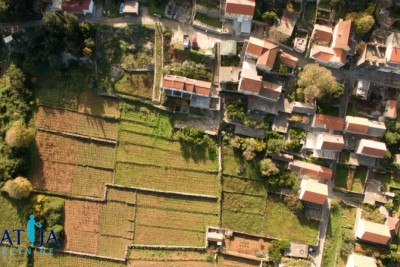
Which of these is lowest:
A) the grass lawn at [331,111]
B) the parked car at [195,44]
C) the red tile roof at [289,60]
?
the grass lawn at [331,111]

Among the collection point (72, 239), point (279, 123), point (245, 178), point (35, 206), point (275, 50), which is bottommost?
point (72, 239)

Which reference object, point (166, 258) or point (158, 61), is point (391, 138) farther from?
point (166, 258)

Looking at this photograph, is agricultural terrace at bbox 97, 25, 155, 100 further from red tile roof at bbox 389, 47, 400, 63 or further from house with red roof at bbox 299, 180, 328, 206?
red tile roof at bbox 389, 47, 400, 63

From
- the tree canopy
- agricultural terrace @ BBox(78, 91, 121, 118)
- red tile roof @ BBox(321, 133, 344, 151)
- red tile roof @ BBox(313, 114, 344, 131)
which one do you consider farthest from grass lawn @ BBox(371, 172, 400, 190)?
agricultural terrace @ BBox(78, 91, 121, 118)

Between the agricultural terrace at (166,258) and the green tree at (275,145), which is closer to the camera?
the green tree at (275,145)

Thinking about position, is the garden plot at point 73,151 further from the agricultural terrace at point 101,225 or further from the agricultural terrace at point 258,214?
the agricultural terrace at point 258,214

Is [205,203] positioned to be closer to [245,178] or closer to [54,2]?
[245,178]

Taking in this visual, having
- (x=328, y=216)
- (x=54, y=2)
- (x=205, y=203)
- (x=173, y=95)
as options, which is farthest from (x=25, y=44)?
(x=328, y=216)

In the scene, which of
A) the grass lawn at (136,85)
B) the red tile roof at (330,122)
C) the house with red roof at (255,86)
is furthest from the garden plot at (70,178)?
the red tile roof at (330,122)
